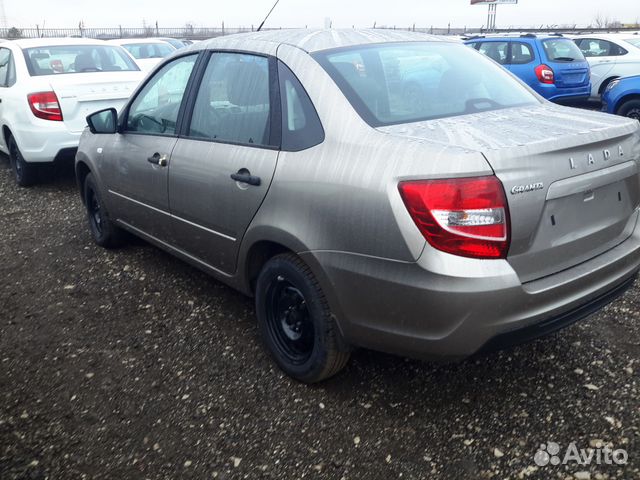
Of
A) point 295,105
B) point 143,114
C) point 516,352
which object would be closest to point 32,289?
point 143,114

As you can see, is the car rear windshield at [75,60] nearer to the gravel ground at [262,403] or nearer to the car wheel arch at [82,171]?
the car wheel arch at [82,171]

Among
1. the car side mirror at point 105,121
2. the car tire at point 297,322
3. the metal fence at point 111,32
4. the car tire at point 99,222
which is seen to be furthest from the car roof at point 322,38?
the metal fence at point 111,32

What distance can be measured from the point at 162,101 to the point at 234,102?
0.86 metres

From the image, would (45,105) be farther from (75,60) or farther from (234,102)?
(234,102)

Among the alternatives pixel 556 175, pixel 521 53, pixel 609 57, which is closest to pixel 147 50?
pixel 521 53

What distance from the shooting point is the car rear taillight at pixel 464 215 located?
2.24m

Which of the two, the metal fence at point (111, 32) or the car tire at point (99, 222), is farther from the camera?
the metal fence at point (111, 32)

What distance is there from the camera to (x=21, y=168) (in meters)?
7.14

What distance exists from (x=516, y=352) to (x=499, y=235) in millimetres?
1227

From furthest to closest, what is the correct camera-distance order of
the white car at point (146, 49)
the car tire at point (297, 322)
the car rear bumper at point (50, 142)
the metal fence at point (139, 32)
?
the metal fence at point (139, 32) → the white car at point (146, 49) → the car rear bumper at point (50, 142) → the car tire at point (297, 322)

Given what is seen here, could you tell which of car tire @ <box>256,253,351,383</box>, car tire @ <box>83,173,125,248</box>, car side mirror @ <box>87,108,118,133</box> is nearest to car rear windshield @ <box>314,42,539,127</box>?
car tire @ <box>256,253,351,383</box>

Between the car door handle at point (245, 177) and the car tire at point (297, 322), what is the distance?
0.38 m

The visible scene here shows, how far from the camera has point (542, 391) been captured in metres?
2.91

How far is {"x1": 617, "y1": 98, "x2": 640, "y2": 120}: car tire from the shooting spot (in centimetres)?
891
